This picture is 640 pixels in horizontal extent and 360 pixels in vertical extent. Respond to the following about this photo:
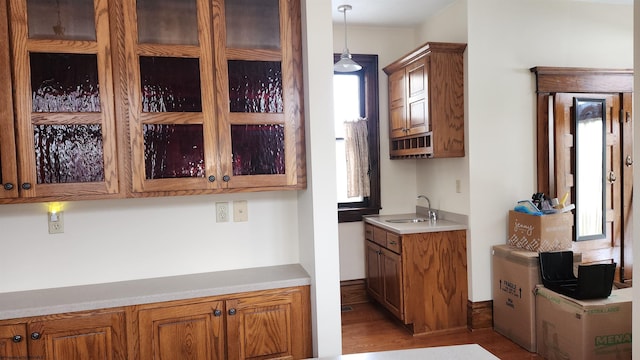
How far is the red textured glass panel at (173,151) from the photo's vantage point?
6.66 ft

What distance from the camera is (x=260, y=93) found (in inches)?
85.1

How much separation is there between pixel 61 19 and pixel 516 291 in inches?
135

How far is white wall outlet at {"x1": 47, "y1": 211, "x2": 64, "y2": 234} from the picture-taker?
220 cm

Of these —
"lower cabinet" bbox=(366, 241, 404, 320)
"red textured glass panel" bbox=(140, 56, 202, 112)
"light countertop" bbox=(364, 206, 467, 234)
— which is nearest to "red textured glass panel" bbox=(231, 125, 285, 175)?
"red textured glass panel" bbox=(140, 56, 202, 112)

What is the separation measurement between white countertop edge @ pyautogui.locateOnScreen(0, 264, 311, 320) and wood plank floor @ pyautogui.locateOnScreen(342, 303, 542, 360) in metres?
1.31

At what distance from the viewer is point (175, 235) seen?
7.79 feet

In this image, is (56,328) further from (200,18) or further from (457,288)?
(457,288)

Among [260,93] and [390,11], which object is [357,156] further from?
[260,93]

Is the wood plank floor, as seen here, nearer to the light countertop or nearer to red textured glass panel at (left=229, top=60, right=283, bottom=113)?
the light countertop

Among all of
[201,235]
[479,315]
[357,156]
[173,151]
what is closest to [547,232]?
[479,315]

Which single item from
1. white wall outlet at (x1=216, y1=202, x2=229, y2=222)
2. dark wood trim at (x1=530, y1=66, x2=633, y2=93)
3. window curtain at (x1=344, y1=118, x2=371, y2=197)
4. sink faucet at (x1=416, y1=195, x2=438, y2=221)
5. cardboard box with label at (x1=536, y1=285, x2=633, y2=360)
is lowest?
cardboard box with label at (x1=536, y1=285, x2=633, y2=360)

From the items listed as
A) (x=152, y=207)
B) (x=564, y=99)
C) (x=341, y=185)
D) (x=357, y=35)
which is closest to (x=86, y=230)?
(x=152, y=207)

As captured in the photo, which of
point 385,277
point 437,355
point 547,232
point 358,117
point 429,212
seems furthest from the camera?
point 358,117

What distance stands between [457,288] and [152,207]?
2.55 metres
